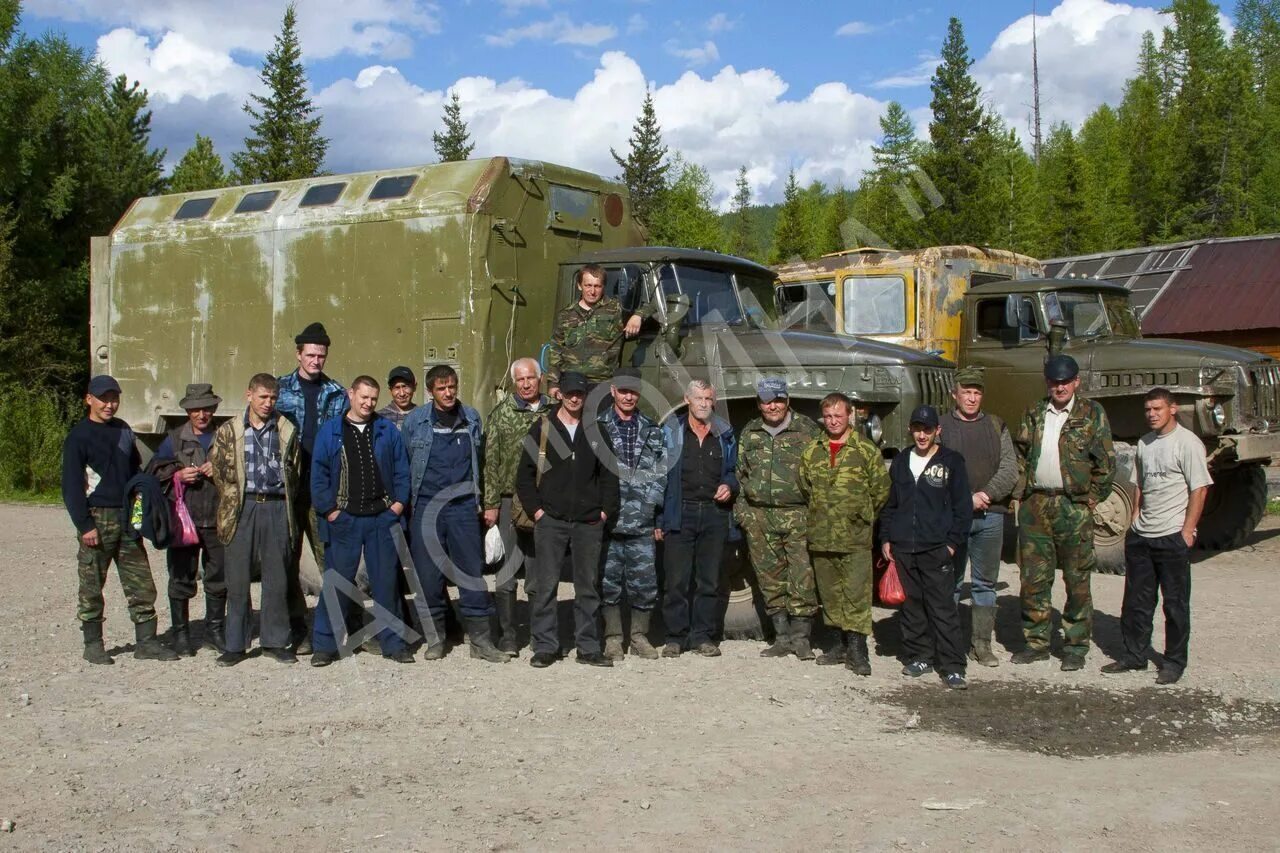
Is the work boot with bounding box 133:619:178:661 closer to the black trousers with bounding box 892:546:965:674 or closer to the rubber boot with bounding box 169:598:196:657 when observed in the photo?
the rubber boot with bounding box 169:598:196:657

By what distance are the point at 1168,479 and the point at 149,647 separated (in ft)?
21.2

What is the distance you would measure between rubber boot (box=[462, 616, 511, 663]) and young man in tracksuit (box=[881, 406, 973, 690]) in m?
2.55

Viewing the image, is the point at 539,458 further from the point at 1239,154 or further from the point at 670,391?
the point at 1239,154

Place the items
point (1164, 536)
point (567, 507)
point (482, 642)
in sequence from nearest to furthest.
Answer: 1. point (1164, 536)
2. point (567, 507)
3. point (482, 642)

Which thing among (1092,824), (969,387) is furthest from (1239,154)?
(1092,824)

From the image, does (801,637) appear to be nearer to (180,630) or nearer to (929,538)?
(929,538)

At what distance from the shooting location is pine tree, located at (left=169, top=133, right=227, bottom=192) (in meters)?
51.7

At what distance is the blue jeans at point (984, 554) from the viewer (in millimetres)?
7230

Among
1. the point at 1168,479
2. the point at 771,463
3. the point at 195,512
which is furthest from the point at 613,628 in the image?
the point at 1168,479

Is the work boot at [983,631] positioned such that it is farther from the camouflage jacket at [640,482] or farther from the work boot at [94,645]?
the work boot at [94,645]

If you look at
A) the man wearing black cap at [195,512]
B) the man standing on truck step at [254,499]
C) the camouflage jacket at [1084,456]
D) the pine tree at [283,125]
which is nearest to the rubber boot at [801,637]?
the camouflage jacket at [1084,456]

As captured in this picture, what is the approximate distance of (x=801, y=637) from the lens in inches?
291

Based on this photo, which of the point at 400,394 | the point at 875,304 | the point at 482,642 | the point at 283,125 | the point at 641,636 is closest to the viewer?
the point at 482,642

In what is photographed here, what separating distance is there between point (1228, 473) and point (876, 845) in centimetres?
924
